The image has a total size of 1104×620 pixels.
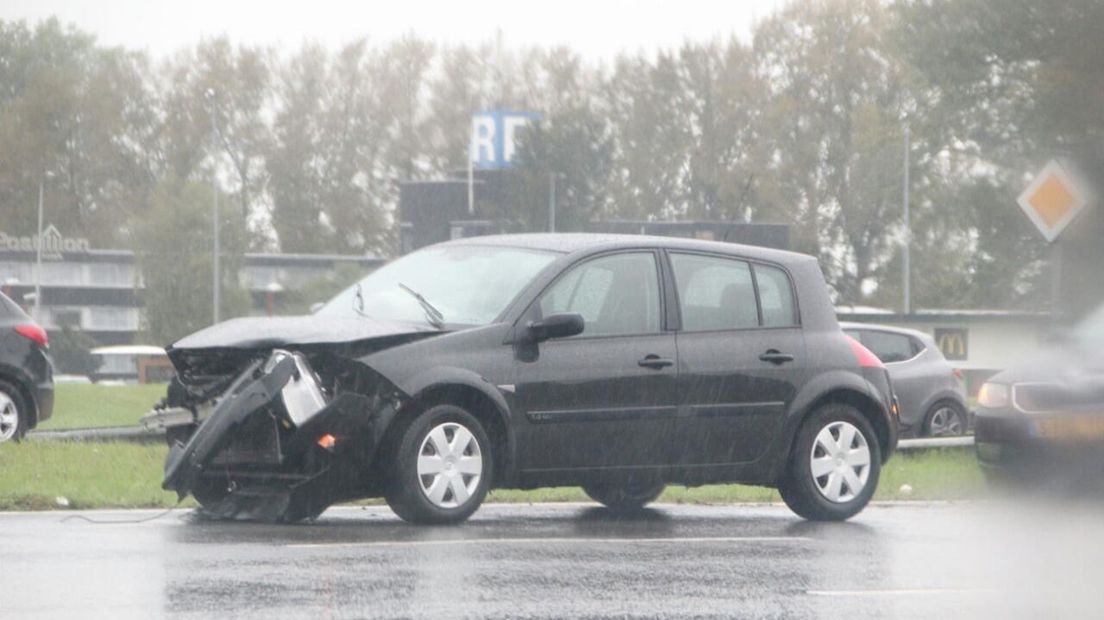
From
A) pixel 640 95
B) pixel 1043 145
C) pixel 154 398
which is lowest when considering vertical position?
pixel 154 398

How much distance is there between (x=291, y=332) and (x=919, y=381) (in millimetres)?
14335

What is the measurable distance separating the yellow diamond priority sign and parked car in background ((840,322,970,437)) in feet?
20.5

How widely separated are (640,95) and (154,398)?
132 ft

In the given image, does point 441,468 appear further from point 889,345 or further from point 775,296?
point 889,345

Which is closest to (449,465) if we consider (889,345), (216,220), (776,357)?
(776,357)

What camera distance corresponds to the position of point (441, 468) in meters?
11.0

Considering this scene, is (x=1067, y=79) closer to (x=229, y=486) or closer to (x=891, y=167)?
(x=229, y=486)

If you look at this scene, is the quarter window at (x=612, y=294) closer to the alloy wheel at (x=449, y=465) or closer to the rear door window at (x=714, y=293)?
the rear door window at (x=714, y=293)

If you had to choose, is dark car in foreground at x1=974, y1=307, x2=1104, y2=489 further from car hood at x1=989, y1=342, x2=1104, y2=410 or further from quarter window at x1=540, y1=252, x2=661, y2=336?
quarter window at x1=540, y1=252, x2=661, y2=336

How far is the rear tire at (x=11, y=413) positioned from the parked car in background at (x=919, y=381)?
9.85 metres

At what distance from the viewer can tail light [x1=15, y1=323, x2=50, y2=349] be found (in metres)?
17.9

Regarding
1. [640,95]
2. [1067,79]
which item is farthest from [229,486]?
[640,95]

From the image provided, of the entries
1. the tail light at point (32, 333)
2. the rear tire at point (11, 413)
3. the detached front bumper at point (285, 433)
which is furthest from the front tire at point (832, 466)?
the tail light at point (32, 333)

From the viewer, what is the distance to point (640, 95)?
73.8 m
